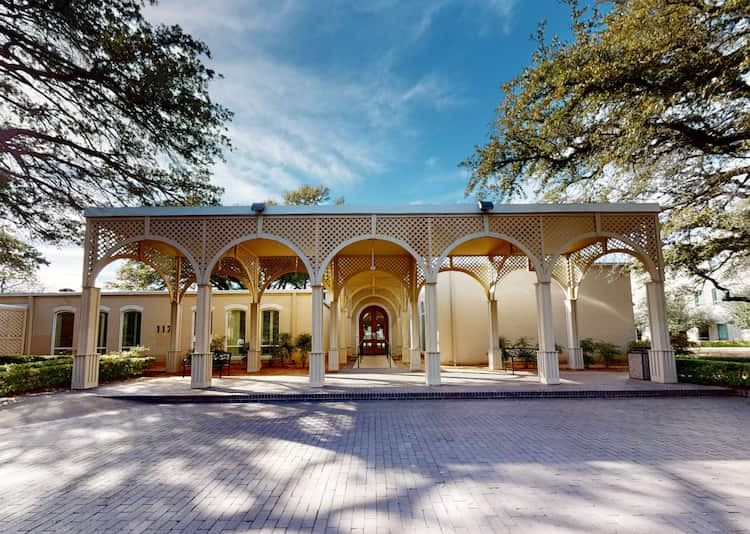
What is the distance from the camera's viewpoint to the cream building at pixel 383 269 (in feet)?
27.6

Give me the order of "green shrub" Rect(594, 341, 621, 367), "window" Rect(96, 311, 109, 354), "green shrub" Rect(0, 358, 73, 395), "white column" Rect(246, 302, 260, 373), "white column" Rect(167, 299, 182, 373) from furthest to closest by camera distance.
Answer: "window" Rect(96, 311, 109, 354)
"green shrub" Rect(594, 341, 621, 367)
"white column" Rect(246, 302, 260, 373)
"white column" Rect(167, 299, 182, 373)
"green shrub" Rect(0, 358, 73, 395)

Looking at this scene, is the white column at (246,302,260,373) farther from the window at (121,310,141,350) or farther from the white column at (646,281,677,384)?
the white column at (646,281,677,384)

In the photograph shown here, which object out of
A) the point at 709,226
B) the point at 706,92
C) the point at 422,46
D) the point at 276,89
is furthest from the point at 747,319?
the point at 276,89

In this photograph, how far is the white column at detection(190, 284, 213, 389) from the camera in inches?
322

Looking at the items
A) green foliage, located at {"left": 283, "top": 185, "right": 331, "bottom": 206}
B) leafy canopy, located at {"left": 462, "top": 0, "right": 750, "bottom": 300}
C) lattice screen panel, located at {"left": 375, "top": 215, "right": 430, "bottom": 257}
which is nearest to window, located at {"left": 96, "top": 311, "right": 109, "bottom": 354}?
green foliage, located at {"left": 283, "top": 185, "right": 331, "bottom": 206}

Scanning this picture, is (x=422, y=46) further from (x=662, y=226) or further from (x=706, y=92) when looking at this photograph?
(x=662, y=226)

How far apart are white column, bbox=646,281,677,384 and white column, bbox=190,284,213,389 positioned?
30.9ft

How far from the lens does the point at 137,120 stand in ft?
25.4

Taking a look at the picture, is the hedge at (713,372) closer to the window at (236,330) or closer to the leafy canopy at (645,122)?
the leafy canopy at (645,122)

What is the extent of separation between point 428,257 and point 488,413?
355 cm

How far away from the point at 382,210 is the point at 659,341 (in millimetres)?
6510

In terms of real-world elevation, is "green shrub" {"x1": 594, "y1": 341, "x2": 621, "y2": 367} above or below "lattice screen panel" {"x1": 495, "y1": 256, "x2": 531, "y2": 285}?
below

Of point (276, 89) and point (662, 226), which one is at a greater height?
point (276, 89)

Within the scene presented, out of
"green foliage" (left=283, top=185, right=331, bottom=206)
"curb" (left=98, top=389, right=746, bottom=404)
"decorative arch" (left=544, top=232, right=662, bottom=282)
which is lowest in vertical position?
"curb" (left=98, top=389, right=746, bottom=404)
